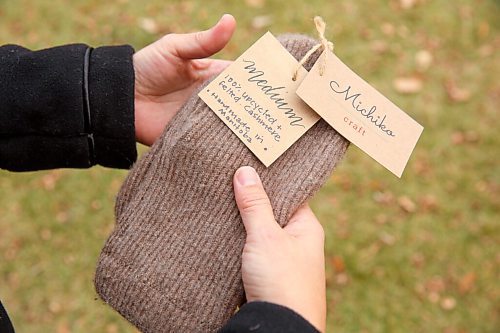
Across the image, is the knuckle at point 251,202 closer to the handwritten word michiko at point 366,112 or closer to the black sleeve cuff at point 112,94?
the handwritten word michiko at point 366,112

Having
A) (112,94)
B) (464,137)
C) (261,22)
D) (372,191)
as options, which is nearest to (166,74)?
(112,94)

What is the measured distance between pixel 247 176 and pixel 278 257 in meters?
0.17

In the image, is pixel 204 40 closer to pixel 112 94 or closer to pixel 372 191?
pixel 112 94

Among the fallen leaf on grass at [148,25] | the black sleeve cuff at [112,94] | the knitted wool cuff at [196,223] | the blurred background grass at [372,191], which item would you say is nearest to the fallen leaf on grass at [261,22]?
the blurred background grass at [372,191]

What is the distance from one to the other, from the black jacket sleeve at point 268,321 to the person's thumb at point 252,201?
6.0 inches

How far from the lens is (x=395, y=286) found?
200 cm

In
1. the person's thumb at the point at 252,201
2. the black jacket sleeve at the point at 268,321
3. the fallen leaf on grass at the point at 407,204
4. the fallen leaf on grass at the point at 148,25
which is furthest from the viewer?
the fallen leaf on grass at the point at 148,25

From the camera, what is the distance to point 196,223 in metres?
1.08

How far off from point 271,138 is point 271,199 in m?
0.12

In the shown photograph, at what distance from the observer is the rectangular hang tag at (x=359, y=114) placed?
105 centimetres

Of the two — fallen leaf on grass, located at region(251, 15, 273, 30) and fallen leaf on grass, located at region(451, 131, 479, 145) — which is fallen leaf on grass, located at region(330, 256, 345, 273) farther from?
fallen leaf on grass, located at region(251, 15, 273, 30)

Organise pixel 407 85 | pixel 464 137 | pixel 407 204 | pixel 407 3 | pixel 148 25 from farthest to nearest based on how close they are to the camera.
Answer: pixel 407 3 < pixel 148 25 < pixel 407 85 < pixel 464 137 < pixel 407 204

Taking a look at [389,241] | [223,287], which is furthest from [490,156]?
[223,287]

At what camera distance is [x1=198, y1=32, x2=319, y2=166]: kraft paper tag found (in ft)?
3.50
